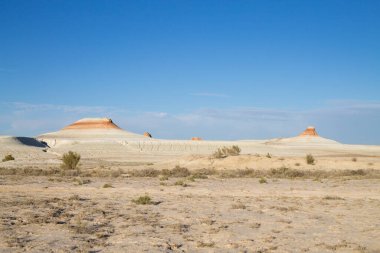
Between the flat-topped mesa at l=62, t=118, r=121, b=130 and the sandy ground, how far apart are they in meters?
121

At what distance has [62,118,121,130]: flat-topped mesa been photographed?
135750 mm

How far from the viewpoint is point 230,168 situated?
31.4m

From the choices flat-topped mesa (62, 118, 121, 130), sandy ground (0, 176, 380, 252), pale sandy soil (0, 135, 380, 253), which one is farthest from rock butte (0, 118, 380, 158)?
sandy ground (0, 176, 380, 252)

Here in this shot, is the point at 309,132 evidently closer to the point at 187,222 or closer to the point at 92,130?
the point at 92,130

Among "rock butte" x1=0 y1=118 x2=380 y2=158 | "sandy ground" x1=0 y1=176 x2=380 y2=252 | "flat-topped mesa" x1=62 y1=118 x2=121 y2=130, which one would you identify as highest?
"flat-topped mesa" x1=62 y1=118 x2=121 y2=130

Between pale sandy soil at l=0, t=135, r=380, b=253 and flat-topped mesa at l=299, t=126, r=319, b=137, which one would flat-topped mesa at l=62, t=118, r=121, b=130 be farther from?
pale sandy soil at l=0, t=135, r=380, b=253

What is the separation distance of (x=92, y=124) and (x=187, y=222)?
132148 millimetres

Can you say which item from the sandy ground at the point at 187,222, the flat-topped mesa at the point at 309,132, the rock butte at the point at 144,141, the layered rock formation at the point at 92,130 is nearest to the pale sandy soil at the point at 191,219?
the sandy ground at the point at 187,222

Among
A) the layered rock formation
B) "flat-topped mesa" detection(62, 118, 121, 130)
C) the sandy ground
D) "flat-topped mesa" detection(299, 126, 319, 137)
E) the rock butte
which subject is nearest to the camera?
the sandy ground

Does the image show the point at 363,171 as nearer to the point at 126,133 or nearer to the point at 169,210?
the point at 169,210

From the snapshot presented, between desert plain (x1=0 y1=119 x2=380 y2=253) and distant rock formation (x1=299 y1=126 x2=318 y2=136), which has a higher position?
distant rock formation (x1=299 y1=126 x2=318 y2=136)

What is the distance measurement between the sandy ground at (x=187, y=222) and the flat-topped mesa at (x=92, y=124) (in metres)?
121

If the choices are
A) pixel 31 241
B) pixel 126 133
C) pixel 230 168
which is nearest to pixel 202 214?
pixel 31 241

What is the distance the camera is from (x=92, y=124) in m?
138
